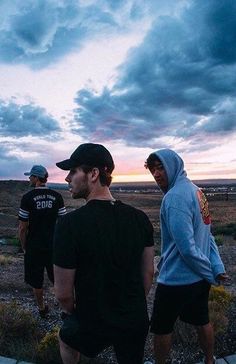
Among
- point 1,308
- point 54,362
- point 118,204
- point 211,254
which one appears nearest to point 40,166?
point 1,308

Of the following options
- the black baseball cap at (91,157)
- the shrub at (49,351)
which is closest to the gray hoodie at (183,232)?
the black baseball cap at (91,157)

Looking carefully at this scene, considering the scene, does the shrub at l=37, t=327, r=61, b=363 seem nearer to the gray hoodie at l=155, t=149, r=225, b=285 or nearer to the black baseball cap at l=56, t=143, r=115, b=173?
the gray hoodie at l=155, t=149, r=225, b=285

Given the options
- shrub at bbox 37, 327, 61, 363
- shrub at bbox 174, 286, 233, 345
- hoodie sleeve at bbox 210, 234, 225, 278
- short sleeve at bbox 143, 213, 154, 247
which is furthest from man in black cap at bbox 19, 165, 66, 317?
short sleeve at bbox 143, 213, 154, 247

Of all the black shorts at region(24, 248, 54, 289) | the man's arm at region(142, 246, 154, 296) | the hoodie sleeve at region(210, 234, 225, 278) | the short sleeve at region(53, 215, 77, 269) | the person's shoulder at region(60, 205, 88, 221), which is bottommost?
the black shorts at region(24, 248, 54, 289)

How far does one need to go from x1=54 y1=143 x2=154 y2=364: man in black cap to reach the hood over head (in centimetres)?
95

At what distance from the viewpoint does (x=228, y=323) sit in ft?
16.3

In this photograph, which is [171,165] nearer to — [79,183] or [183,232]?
[183,232]

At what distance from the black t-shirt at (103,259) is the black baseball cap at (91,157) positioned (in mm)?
223

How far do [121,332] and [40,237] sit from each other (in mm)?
3362

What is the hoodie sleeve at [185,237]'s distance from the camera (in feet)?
10.0

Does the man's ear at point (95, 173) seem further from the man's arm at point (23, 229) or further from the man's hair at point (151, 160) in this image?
the man's arm at point (23, 229)

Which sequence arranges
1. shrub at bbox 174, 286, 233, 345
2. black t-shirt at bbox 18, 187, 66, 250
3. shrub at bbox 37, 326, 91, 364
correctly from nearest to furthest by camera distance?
shrub at bbox 37, 326, 91, 364 → shrub at bbox 174, 286, 233, 345 → black t-shirt at bbox 18, 187, 66, 250

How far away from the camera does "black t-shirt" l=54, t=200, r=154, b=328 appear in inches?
82.9

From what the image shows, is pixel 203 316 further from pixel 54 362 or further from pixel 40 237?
pixel 40 237
